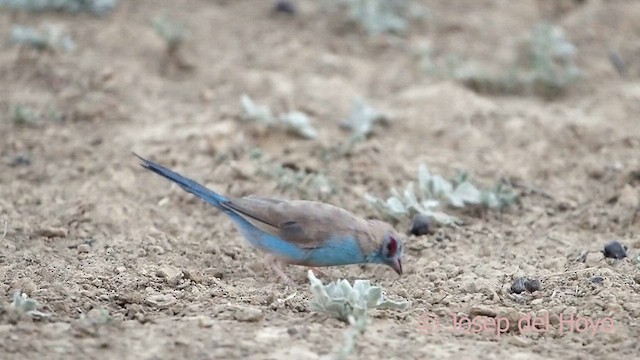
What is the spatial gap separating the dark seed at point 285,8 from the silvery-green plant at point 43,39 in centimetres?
173

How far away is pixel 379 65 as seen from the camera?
7.66m

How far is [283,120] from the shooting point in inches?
255

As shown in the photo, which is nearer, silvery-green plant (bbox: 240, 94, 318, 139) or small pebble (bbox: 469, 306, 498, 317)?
small pebble (bbox: 469, 306, 498, 317)

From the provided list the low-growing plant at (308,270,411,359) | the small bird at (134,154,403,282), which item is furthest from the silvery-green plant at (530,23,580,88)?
the low-growing plant at (308,270,411,359)

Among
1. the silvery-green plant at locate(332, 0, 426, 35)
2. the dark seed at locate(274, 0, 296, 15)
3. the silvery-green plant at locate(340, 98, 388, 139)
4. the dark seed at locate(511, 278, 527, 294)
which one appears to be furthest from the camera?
the dark seed at locate(274, 0, 296, 15)

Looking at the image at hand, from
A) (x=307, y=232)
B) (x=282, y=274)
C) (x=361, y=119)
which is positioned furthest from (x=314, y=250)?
(x=361, y=119)

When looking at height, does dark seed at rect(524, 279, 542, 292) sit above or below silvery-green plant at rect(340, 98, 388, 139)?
above

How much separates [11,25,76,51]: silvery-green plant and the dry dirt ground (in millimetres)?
89

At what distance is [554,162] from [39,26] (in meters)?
3.91

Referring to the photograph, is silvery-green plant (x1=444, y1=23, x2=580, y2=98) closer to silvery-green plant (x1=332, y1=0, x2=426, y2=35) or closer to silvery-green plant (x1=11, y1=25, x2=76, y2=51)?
silvery-green plant (x1=332, y1=0, x2=426, y2=35)

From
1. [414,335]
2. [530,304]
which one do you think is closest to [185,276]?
[414,335]

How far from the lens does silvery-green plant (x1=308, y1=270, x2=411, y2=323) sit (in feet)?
13.8

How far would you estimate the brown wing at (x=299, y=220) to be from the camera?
4.86 m

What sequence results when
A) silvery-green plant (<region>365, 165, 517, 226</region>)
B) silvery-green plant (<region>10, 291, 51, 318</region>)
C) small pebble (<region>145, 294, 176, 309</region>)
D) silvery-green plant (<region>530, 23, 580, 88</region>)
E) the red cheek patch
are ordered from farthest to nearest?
silvery-green plant (<region>530, 23, 580, 88</region>), silvery-green plant (<region>365, 165, 517, 226</region>), the red cheek patch, small pebble (<region>145, 294, 176, 309</region>), silvery-green plant (<region>10, 291, 51, 318</region>)
